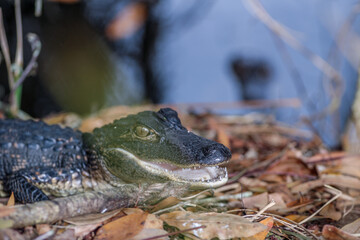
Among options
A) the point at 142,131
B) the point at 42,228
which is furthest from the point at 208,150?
the point at 42,228

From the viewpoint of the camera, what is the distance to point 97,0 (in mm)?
3855

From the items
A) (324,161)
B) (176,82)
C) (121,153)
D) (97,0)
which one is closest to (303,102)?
(176,82)

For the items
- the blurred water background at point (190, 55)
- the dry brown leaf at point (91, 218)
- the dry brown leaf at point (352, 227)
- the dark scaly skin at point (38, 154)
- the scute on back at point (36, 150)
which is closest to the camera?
the dry brown leaf at point (91, 218)

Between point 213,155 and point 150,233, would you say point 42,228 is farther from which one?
point 213,155

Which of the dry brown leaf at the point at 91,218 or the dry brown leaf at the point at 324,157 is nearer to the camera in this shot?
the dry brown leaf at the point at 91,218

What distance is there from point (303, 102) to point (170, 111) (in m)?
2.77

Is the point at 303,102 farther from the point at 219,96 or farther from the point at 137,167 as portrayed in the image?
the point at 137,167

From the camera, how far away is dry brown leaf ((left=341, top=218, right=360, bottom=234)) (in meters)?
1.70

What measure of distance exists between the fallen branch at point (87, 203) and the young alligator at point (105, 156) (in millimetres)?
70

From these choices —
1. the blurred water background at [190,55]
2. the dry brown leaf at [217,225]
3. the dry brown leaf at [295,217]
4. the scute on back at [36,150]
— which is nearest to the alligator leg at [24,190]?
the scute on back at [36,150]

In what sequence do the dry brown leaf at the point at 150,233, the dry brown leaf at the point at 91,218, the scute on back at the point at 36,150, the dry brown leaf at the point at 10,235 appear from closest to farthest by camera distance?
the dry brown leaf at the point at 10,235 → the dry brown leaf at the point at 150,233 → the dry brown leaf at the point at 91,218 → the scute on back at the point at 36,150

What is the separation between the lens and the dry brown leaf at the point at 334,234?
1.50 meters

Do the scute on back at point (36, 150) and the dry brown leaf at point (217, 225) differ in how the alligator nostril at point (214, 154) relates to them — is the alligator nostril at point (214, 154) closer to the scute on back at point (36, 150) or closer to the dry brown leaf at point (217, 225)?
the dry brown leaf at point (217, 225)

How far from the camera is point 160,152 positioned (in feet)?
5.78
